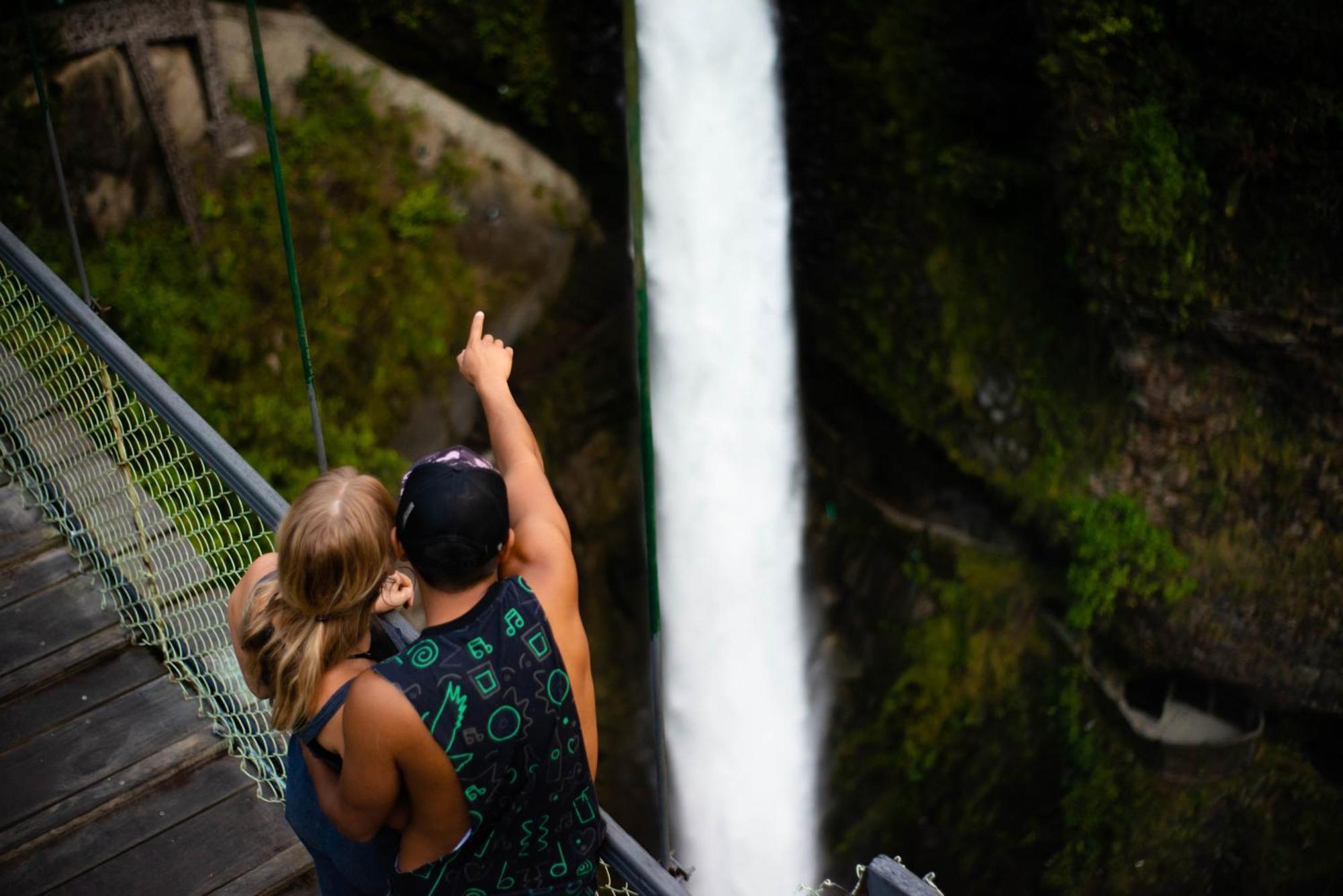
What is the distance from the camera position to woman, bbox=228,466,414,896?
1669 mm

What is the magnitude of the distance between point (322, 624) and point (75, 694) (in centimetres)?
152

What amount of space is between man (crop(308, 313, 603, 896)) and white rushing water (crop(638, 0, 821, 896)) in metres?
7.25

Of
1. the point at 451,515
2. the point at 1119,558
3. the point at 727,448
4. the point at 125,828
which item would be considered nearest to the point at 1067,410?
the point at 1119,558

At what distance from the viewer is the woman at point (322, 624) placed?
1.67 metres

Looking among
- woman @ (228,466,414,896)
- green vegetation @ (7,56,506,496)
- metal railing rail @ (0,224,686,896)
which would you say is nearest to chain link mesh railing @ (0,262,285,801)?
metal railing rail @ (0,224,686,896)

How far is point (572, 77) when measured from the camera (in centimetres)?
940

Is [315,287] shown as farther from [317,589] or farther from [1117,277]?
[317,589]

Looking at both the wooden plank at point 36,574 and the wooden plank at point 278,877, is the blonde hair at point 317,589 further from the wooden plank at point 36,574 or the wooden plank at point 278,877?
the wooden plank at point 36,574

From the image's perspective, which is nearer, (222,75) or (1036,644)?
(222,75)

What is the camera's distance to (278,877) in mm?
2480

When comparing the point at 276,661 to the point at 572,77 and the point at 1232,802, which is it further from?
the point at 1232,802

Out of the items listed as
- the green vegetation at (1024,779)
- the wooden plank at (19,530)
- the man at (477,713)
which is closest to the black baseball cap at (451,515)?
the man at (477,713)

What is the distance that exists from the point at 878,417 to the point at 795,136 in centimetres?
274

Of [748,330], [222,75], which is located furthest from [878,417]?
[222,75]
